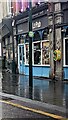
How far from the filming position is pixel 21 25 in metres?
25.0

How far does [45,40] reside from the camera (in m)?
21.3

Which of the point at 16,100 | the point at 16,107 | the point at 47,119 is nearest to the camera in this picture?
the point at 47,119

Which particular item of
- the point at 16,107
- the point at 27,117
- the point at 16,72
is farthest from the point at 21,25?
the point at 27,117

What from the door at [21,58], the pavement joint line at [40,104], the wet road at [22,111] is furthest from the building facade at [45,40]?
the wet road at [22,111]

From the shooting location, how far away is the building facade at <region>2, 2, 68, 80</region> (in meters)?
19.0

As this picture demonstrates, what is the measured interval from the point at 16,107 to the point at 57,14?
10.0m

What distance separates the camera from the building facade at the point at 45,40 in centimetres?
1897

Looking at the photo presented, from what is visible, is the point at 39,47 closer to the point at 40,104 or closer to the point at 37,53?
the point at 37,53

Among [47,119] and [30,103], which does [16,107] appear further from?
[47,119]

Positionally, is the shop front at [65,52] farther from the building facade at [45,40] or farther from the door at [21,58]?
the door at [21,58]

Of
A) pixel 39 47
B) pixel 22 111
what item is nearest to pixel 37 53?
pixel 39 47

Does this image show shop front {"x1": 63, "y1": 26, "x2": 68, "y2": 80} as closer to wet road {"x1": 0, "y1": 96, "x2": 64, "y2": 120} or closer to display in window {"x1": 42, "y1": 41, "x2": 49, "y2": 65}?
display in window {"x1": 42, "y1": 41, "x2": 49, "y2": 65}

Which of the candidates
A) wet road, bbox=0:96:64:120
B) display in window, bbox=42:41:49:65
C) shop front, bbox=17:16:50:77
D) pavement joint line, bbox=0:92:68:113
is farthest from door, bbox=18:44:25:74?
wet road, bbox=0:96:64:120

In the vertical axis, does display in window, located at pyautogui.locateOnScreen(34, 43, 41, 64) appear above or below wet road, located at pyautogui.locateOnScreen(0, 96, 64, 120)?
above
